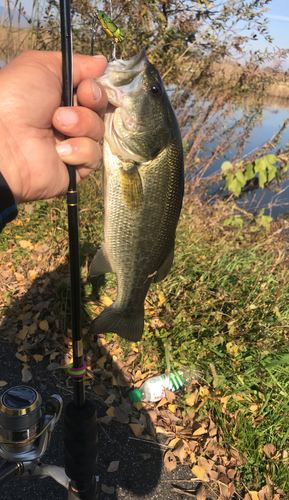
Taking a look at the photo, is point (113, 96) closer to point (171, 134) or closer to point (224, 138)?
point (171, 134)

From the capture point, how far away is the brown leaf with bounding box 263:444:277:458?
2.59 metres

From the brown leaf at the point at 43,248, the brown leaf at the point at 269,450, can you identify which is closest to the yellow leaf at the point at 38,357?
the brown leaf at the point at 43,248

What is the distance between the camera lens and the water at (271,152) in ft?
20.6

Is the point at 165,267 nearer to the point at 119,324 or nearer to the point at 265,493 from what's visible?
the point at 119,324

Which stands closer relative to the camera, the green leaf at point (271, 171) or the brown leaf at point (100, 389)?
the brown leaf at point (100, 389)

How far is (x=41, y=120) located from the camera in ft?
5.45

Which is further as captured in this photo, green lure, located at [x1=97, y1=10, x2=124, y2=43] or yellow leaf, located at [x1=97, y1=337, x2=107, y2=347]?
yellow leaf, located at [x1=97, y1=337, x2=107, y2=347]

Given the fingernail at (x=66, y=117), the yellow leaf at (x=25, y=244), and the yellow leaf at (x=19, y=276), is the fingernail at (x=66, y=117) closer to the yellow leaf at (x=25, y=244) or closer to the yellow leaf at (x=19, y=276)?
the yellow leaf at (x=19, y=276)

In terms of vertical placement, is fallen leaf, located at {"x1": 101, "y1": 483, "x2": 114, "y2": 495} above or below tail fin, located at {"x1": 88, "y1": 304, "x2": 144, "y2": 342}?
below

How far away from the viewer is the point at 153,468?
249cm

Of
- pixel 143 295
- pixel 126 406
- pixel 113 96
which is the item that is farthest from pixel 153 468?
pixel 113 96

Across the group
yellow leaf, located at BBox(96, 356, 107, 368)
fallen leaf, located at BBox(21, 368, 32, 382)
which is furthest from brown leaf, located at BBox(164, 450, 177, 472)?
fallen leaf, located at BBox(21, 368, 32, 382)

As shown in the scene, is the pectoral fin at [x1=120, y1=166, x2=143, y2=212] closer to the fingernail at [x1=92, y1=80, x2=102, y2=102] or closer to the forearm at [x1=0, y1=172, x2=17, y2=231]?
the fingernail at [x1=92, y1=80, x2=102, y2=102]

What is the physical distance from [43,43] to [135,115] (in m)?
3.35
